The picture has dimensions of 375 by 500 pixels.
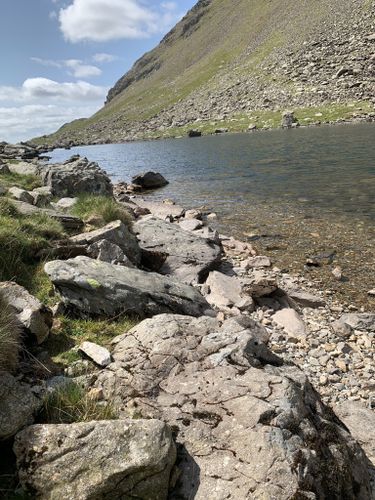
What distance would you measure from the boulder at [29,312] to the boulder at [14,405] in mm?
1551

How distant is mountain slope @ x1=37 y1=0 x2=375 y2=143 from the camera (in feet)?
272

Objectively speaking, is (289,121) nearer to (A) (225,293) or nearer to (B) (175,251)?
(B) (175,251)

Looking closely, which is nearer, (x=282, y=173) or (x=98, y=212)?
(x=98, y=212)

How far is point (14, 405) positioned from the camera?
16.3 feet

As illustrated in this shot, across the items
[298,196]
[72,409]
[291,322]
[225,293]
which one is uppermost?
[72,409]

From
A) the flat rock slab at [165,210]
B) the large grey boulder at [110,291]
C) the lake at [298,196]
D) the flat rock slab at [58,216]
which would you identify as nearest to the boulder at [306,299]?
the lake at [298,196]

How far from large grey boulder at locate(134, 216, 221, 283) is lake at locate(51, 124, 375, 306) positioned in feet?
10.0

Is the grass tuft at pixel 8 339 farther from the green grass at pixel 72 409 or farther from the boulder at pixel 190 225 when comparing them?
the boulder at pixel 190 225

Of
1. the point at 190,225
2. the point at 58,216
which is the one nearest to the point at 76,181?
the point at 190,225

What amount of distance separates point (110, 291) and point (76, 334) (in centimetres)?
124

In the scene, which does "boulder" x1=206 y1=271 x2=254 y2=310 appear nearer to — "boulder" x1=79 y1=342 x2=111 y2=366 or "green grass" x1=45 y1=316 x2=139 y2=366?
"green grass" x1=45 y1=316 x2=139 y2=366

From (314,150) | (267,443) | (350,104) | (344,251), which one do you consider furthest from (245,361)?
(350,104)

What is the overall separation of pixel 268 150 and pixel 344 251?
114ft

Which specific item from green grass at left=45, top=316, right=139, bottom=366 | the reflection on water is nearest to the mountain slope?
the reflection on water
